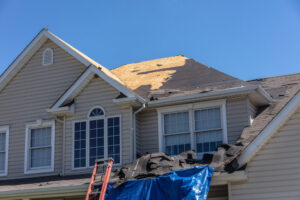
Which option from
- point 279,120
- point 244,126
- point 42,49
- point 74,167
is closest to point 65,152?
point 74,167

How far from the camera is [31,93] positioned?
707 inches

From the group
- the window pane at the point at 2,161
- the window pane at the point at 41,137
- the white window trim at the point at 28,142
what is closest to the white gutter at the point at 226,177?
the white window trim at the point at 28,142

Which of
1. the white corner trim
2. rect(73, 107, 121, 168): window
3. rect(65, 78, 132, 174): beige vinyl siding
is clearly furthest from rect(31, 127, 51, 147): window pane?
the white corner trim

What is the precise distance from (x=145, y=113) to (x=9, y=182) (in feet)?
16.9

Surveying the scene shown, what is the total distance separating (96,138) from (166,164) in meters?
3.64

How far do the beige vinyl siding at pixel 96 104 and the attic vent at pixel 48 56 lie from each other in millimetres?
2207

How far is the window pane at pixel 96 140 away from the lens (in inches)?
635

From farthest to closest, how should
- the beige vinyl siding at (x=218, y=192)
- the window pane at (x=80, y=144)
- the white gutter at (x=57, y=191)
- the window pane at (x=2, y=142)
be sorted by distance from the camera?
the window pane at (x=2, y=142) < the window pane at (x=80, y=144) < the beige vinyl siding at (x=218, y=192) < the white gutter at (x=57, y=191)

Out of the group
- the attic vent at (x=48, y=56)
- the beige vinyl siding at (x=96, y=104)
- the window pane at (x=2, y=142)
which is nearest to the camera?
the beige vinyl siding at (x=96, y=104)

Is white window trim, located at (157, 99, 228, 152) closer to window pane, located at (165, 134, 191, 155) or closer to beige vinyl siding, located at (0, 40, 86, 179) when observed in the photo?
window pane, located at (165, 134, 191, 155)

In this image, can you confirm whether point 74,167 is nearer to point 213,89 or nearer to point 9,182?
point 9,182

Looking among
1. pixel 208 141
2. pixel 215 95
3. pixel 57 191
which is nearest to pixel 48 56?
pixel 57 191

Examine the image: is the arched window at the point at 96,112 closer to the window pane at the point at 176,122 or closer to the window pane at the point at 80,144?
the window pane at the point at 80,144

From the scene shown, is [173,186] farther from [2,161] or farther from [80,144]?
[2,161]
